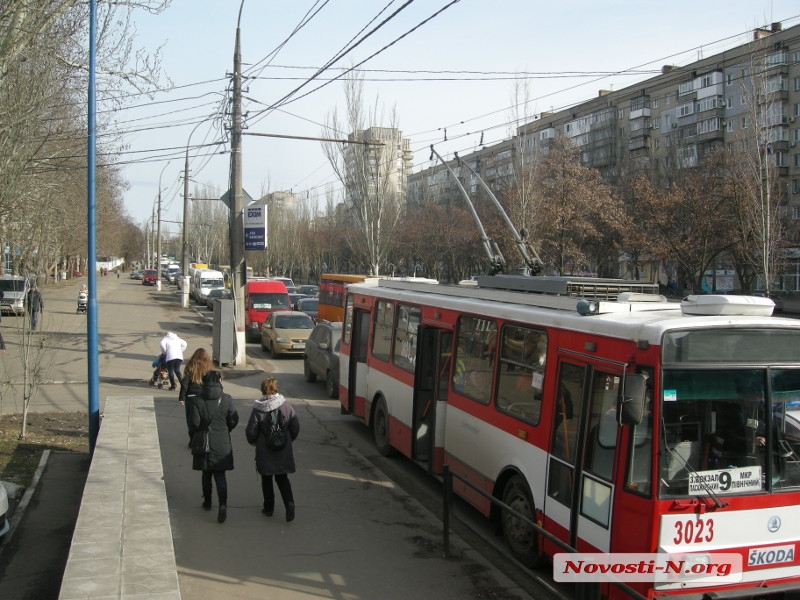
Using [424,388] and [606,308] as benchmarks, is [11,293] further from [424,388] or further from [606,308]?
[606,308]

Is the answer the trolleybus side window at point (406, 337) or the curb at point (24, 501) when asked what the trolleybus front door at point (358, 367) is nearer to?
the trolleybus side window at point (406, 337)

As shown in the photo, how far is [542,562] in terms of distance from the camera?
6.43 m

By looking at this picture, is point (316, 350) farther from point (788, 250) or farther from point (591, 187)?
point (788, 250)

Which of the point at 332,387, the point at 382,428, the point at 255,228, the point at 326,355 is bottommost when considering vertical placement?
the point at 332,387

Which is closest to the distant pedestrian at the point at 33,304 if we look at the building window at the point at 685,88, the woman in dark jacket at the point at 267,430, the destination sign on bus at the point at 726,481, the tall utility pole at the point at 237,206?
the tall utility pole at the point at 237,206

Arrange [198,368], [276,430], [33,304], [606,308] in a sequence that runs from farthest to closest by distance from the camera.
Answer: [33,304] → [198,368] → [276,430] → [606,308]

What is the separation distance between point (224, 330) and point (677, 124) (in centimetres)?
4557

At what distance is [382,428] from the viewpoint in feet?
36.0

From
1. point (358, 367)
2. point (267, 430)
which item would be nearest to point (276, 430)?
point (267, 430)

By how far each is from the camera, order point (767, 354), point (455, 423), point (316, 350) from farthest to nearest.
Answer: point (316, 350) < point (455, 423) < point (767, 354)

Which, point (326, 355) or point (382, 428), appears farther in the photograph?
point (326, 355)

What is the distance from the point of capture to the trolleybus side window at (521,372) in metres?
6.52

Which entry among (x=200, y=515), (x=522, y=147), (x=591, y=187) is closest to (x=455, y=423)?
(x=200, y=515)

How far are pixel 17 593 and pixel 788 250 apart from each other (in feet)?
114
